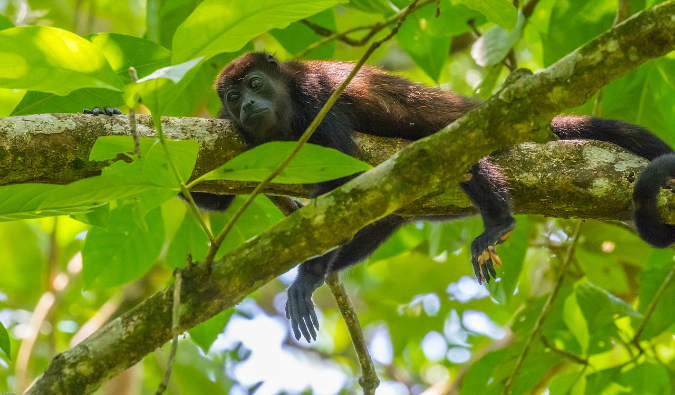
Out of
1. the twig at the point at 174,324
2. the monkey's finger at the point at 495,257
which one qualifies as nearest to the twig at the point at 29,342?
the twig at the point at 174,324

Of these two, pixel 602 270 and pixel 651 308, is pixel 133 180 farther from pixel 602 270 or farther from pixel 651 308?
pixel 602 270

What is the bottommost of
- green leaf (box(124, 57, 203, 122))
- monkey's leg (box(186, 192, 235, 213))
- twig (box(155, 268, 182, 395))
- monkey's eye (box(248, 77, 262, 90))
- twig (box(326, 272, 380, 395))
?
twig (box(326, 272, 380, 395))

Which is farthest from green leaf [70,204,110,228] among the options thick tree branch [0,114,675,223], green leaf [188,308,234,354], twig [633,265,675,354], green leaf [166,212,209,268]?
twig [633,265,675,354]

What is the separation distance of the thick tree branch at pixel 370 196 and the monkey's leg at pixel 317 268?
135cm

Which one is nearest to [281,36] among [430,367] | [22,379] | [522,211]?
[522,211]

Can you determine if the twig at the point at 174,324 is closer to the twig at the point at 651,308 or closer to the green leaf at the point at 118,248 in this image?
the green leaf at the point at 118,248

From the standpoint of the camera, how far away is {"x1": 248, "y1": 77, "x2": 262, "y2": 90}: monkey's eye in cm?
422

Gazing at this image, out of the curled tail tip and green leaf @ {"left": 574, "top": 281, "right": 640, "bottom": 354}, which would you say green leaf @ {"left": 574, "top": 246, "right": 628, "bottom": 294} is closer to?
green leaf @ {"left": 574, "top": 281, "right": 640, "bottom": 354}

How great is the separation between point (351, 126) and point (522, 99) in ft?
5.21

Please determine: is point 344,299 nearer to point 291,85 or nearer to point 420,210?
point 420,210

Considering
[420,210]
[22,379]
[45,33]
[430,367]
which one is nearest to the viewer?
[45,33]

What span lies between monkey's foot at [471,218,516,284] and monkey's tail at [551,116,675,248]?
1.92ft

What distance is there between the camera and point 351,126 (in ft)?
11.7

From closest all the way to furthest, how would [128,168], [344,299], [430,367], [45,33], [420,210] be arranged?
1. [45,33]
2. [128,168]
3. [420,210]
4. [344,299]
5. [430,367]
